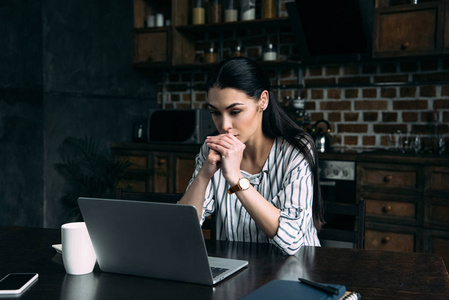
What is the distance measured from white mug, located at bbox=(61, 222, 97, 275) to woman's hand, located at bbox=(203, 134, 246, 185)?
1.49 ft

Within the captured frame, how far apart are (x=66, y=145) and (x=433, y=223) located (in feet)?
8.36

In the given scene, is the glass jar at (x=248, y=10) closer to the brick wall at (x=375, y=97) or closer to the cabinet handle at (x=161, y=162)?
the brick wall at (x=375, y=97)

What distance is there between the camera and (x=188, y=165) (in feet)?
11.9

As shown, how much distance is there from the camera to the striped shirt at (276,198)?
4.62 ft

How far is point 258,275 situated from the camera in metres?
1.02

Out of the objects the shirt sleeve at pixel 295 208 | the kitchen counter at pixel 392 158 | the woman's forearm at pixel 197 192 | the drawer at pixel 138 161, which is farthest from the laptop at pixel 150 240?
the drawer at pixel 138 161

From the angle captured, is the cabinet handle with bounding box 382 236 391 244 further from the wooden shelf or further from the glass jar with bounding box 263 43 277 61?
the wooden shelf

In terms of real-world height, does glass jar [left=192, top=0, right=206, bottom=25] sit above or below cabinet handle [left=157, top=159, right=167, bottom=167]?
above

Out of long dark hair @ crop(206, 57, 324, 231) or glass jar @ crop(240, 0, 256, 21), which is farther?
glass jar @ crop(240, 0, 256, 21)

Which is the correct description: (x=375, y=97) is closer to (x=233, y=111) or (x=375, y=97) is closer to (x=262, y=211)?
(x=233, y=111)

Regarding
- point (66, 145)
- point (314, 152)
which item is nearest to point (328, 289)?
point (314, 152)

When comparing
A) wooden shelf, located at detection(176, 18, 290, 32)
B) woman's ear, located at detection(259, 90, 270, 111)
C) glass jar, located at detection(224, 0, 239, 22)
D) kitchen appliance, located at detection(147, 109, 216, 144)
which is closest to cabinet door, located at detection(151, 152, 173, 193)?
kitchen appliance, located at detection(147, 109, 216, 144)

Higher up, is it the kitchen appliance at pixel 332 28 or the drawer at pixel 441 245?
the kitchen appliance at pixel 332 28

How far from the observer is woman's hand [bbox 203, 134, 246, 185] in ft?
4.51
